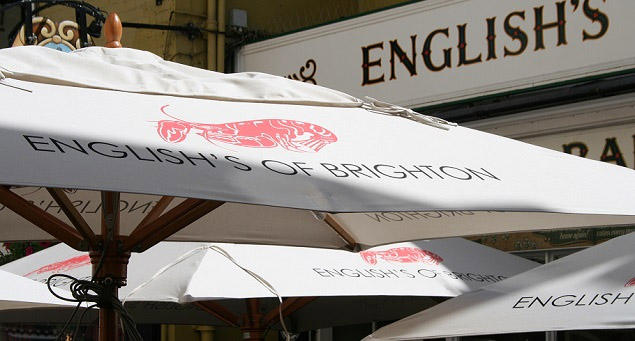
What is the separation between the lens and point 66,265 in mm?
7035

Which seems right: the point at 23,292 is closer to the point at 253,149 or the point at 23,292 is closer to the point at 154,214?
the point at 154,214

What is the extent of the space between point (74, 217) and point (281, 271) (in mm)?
2506

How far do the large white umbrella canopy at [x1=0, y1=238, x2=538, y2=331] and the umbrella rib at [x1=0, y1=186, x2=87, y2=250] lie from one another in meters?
1.82

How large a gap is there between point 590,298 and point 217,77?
5.45 ft

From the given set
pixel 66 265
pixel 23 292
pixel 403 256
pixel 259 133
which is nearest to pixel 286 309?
pixel 403 256

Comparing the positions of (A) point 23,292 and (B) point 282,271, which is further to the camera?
(B) point 282,271

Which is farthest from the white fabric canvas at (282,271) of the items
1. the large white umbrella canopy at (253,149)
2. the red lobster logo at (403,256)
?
the large white umbrella canopy at (253,149)

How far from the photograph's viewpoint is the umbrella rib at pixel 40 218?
3955 millimetres

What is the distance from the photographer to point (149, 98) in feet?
11.6

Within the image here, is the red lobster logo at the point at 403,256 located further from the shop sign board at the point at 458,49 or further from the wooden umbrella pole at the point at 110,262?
the wooden umbrella pole at the point at 110,262

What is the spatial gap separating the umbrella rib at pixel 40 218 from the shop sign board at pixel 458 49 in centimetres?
538

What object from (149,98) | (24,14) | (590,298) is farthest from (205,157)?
(24,14)

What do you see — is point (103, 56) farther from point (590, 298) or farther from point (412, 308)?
point (412, 308)

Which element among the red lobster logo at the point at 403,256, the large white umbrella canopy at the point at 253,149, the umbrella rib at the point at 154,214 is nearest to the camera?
the large white umbrella canopy at the point at 253,149
